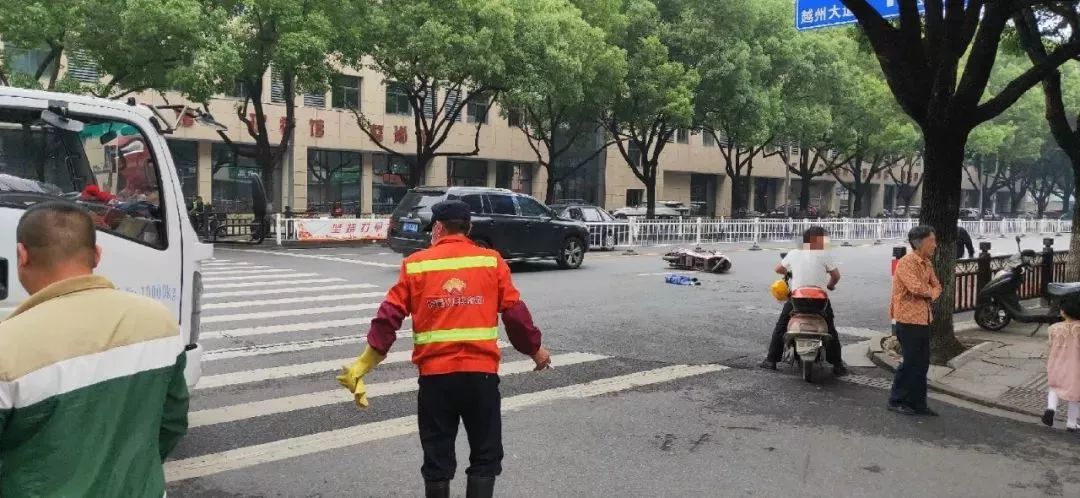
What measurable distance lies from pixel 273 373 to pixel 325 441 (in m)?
2.27

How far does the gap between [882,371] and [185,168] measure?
28536 mm

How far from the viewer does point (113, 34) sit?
65.9ft

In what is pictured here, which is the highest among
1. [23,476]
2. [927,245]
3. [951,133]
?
[951,133]

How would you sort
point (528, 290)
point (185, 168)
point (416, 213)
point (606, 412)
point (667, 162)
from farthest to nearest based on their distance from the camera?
point (667, 162) < point (185, 168) < point (416, 213) < point (528, 290) < point (606, 412)

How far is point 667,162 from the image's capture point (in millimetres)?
49062

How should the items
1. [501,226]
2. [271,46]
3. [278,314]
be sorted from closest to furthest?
[278,314] < [501,226] < [271,46]

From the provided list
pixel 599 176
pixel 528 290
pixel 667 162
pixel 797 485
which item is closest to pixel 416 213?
pixel 528 290

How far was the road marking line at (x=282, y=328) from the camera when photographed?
956 centimetres

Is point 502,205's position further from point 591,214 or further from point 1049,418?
point 1049,418

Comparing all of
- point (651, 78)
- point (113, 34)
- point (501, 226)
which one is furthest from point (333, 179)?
point (501, 226)

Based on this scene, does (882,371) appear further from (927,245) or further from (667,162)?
(667,162)

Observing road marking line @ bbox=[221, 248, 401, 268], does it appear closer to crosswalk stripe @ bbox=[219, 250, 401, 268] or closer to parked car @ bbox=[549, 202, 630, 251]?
crosswalk stripe @ bbox=[219, 250, 401, 268]

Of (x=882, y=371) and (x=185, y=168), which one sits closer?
(x=882, y=371)

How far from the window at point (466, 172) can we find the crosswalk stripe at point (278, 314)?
26.9m
